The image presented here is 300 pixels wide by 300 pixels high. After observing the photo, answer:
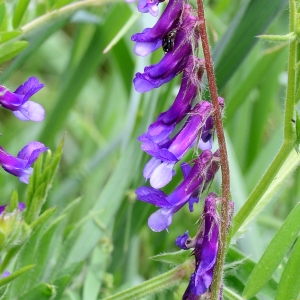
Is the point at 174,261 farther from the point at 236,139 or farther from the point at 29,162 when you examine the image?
the point at 236,139

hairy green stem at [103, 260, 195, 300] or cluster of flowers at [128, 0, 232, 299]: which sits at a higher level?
cluster of flowers at [128, 0, 232, 299]

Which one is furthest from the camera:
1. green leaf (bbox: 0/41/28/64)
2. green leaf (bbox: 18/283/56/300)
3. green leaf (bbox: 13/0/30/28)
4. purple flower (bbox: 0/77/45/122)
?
green leaf (bbox: 13/0/30/28)

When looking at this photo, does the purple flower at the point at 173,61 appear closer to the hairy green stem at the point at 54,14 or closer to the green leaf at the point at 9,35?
the green leaf at the point at 9,35

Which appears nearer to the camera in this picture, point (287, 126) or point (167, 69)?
point (167, 69)

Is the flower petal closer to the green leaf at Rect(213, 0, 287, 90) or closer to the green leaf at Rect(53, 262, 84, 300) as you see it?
the green leaf at Rect(53, 262, 84, 300)

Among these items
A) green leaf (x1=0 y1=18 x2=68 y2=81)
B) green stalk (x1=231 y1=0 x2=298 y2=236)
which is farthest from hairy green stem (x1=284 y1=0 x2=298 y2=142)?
green leaf (x1=0 y1=18 x2=68 y2=81)

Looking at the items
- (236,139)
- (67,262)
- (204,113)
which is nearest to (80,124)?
(236,139)

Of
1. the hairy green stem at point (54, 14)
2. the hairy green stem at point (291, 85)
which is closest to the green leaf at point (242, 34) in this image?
the hairy green stem at point (54, 14)
